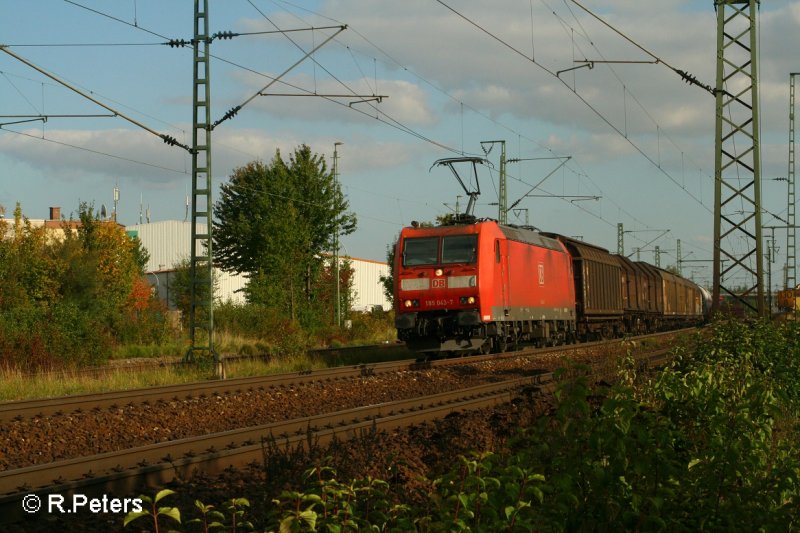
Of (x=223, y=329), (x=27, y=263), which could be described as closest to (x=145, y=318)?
(x=223, y=329)

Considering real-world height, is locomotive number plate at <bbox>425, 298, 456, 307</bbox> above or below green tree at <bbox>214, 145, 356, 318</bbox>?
below

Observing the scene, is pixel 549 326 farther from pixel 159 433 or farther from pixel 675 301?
pixel 675 301

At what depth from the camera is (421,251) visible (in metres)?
22.8

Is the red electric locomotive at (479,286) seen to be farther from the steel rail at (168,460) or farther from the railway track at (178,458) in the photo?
the steel rail at (168,460)

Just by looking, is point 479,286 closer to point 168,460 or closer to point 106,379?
point 106,379

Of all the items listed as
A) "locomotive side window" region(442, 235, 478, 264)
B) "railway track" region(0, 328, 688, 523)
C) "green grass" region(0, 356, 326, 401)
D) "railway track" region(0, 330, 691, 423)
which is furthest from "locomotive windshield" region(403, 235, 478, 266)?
"railway track" region(0, 328, 688, 523)

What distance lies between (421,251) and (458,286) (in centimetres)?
146

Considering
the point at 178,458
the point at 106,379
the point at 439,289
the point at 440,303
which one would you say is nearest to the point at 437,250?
the point at 439,289

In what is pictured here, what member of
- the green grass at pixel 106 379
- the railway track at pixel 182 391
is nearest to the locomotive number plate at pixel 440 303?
the railway track at pixel 182 391

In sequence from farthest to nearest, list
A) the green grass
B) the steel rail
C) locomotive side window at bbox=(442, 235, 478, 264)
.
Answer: locomotive side window at bbox=(442, 235, 478, 264) → the green grass → the steel rail

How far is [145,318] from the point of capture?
3319cm

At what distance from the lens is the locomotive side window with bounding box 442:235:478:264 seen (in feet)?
72.3

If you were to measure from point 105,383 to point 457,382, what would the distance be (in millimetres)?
6937

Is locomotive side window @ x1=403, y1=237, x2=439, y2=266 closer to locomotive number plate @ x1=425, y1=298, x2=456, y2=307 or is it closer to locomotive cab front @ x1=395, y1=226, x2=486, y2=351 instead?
locomotive cab front @ x1=395, y1=226, x2=486, y2=351
